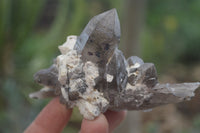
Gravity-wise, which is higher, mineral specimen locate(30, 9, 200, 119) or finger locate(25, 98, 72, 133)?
mineral specimen locate(30, 9, 200, 119)

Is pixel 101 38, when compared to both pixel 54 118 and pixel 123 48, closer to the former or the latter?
pixel 54 118

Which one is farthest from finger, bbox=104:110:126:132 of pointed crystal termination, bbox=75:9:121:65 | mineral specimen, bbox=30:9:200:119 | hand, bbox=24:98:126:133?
pointed crystal termination, bbox=75:9:121:65

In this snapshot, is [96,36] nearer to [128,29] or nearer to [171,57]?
[128,29]

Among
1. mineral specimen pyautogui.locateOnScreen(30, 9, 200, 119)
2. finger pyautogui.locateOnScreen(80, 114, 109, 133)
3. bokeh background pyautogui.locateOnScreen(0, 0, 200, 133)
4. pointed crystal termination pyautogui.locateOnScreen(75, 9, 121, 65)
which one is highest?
pointed crystal termination pyautogui.locateOnScreen(75, 9, 121, 65)

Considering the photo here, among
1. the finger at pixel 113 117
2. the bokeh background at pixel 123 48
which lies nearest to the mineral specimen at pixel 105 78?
the finger at pixel 113 117

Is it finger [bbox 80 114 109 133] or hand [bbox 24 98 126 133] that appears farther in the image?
hand [bbox 24 98 126 133]

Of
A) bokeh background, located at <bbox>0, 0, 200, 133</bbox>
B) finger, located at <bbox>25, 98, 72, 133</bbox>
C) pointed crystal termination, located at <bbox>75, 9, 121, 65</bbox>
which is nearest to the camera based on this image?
pointed crystal termination, located at <bbox>75, 9, 121, 65</bbox>

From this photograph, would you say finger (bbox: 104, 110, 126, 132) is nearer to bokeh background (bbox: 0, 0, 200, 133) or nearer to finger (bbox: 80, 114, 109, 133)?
finger (bbox: 80, 114, 109, 133)
